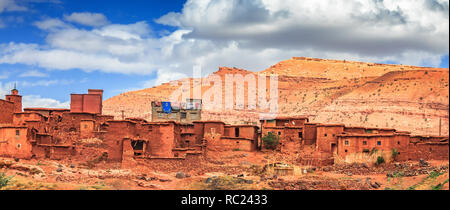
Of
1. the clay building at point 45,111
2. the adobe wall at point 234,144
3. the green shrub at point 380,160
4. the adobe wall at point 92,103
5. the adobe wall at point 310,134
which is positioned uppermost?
the adobe wall at point 92,103

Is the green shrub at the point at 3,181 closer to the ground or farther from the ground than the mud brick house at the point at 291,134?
closer to the ground

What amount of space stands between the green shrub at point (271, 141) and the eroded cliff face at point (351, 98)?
11627 millimetres

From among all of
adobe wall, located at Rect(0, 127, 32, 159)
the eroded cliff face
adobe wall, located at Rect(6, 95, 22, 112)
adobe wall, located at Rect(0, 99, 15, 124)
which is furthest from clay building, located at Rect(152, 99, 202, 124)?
adobe wall, located at Rect(0, 127, 32, 159)

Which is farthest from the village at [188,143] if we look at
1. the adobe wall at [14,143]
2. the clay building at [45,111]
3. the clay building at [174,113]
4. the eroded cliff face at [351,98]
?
the eroded cliff face at [351,98]

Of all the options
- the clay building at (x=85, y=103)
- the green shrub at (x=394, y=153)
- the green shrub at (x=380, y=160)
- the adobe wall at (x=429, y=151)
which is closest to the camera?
the green shrub at (x=380, y=160)

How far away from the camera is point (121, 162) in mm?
32062

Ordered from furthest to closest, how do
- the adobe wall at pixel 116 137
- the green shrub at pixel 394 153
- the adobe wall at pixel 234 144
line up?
1. the adobe wall at pixel 234 144
2. the green shrub at pixel 394 153
3. the adobe wall at pixel 116 137

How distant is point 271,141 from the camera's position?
3653cm

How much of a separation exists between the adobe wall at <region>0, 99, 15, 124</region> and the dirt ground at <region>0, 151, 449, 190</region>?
5.18 meters

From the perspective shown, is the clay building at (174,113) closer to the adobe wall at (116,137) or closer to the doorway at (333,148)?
the adobe wall at (116,137)

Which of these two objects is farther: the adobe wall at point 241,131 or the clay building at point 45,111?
the clay building at point 45,111

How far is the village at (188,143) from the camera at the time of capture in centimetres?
3184
